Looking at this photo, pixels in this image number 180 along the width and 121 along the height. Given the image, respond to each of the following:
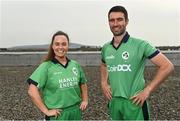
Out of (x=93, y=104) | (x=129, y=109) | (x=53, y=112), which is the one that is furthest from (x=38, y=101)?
(x=93, y=104)

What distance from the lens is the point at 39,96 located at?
4203 millimetres

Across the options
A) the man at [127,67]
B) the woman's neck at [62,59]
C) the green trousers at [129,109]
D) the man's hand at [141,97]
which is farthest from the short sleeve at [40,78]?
the man's hand at [141,97]

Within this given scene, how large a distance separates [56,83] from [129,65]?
841mm

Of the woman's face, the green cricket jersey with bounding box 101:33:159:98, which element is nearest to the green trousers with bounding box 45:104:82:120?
the green cricket jersey with bounding box 101:33:159:98

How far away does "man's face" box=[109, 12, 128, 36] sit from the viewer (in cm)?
433

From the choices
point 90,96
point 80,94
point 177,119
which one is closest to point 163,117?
point 177,119

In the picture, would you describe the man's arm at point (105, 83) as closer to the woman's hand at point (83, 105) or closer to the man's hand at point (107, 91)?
the man's hand at point (107, 91)

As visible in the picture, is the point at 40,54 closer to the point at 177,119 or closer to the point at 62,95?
the point at 177,119

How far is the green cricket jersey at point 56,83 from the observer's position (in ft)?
14.0

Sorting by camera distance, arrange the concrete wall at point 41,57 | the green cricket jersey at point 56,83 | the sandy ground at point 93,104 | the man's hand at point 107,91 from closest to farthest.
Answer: the green cricket jersey at point 56,83, the man's hand at point 107,91, the sandy ground at point 93,104, the concrete wall at point 41,57

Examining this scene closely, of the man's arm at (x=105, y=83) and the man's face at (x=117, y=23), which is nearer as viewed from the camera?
the man's face at (x=117, y=23)

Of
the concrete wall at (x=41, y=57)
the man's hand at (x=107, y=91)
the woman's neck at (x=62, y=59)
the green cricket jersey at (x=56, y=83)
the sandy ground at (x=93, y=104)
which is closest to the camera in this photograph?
the green cricket jersey at (x=56, y=83)

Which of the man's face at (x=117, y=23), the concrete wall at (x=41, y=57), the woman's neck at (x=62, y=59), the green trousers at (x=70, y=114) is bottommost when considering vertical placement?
the concrete wall at (x=41, y=57)

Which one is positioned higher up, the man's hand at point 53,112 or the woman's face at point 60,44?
the woman's face at point 60,44
